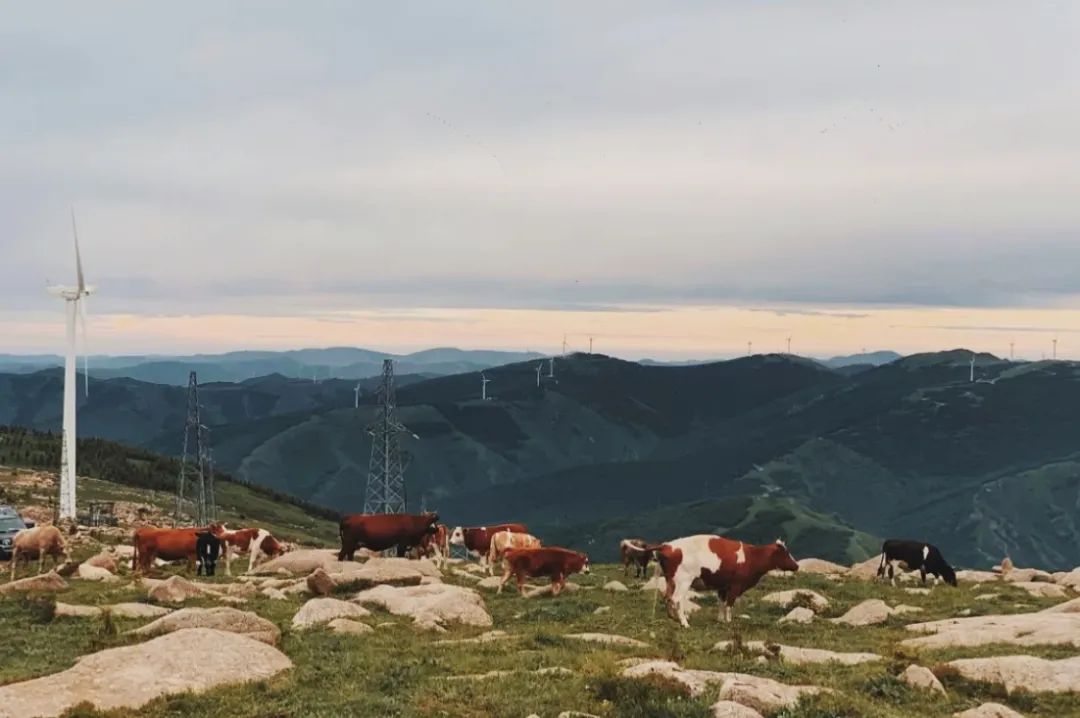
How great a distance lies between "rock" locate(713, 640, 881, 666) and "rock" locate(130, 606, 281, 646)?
35.5ft

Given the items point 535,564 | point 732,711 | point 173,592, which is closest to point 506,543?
point 535,564

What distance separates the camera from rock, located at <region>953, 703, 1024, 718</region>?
56.5 feet

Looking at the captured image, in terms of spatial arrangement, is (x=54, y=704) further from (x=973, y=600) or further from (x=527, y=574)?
(x=973, y=600)

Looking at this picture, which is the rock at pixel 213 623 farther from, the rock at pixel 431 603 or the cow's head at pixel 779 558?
the cow's head at pixel 779 558

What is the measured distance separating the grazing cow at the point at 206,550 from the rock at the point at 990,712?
30417mm

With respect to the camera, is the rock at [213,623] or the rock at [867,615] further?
the rock at [867,615]

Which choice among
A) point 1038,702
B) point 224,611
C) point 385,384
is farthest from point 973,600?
point 385,384

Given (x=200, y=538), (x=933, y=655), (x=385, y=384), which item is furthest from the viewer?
(x=385, y=384)

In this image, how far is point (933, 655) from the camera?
76.0 ft

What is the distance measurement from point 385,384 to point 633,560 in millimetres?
43857

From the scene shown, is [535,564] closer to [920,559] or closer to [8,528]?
[920,559]

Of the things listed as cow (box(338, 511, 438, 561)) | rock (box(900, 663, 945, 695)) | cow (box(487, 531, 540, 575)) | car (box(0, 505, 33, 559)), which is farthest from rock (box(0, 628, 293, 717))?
car (box(0, 505, 33, 559))

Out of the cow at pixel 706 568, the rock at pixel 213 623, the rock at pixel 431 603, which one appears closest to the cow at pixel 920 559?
the cow at pixel 706 568

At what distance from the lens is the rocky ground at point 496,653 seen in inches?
690
